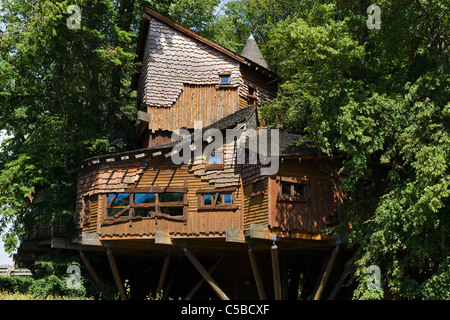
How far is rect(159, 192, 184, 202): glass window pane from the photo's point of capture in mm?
22594

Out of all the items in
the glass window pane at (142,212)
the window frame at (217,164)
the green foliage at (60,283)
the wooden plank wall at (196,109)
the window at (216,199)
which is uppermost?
the wooden plank wall at (196,109)

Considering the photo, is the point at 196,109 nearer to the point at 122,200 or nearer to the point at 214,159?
the point at 214,159

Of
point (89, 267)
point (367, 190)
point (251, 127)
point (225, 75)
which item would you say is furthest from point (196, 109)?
point (367, 190)

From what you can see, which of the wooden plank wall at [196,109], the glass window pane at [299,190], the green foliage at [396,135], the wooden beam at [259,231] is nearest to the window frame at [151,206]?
the wooden beam at [259,231]

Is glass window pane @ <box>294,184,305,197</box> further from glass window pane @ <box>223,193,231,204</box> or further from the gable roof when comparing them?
the gable roof

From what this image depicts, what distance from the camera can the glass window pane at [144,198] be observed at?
22.9 meters

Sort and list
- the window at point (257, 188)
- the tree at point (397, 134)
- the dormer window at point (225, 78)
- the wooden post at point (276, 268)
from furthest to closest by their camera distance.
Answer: the dormer window at point (225, 78)
the window at point (257, 188)
the wooden post at point (276, 268)
the tree at point (397, 134)

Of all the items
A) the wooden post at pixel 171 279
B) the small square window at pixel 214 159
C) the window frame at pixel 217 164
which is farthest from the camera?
the wooden post at pixel 171 279

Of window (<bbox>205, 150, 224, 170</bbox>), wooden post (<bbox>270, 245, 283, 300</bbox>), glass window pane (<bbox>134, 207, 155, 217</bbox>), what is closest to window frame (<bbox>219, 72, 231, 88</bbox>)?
window (<bbox>205, 150, 224, 170</bbox>)

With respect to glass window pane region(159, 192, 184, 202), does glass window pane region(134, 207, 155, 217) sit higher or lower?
lower

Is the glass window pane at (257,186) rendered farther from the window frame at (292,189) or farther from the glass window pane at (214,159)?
the glass window pane at (214,159)

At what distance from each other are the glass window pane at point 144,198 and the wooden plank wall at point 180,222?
48cm
